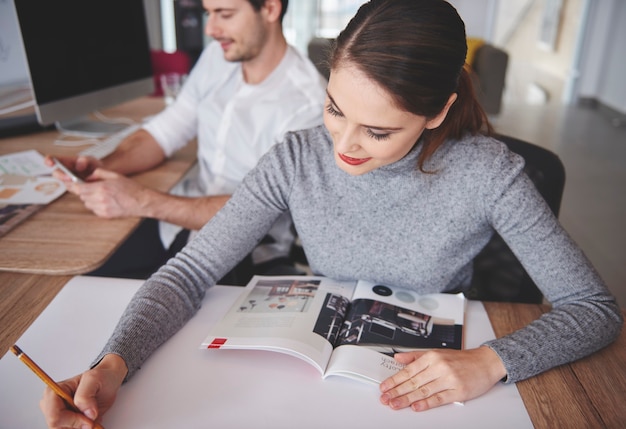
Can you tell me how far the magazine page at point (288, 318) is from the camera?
83cm

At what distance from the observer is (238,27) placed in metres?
1.56

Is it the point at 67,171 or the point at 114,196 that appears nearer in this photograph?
the point at 114,196

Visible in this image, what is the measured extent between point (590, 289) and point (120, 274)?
124 cm

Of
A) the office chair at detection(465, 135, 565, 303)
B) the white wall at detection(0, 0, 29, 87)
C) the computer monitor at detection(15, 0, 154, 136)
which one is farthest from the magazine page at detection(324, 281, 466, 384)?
the white wall at detection(0, 0, 29, 87)

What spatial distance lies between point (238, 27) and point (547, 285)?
1109 millimetres

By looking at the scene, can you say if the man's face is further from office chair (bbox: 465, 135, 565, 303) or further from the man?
office chair (bbox: 465, 135, 565, 303)

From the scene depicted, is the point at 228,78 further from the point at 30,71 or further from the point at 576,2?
the point at 576,2

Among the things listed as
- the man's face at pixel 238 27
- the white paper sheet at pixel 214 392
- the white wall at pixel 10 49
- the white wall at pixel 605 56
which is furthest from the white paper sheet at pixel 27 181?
the white wall at pixel 605 56

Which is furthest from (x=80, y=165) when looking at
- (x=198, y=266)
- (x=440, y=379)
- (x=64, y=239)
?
(x=440, y=379)

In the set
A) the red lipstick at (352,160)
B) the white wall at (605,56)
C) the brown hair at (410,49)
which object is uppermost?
the brown hair at (410,49)

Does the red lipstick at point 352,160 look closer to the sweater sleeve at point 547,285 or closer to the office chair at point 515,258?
the sweater sleeve at point 547,285

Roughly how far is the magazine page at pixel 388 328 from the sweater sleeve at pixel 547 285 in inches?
4.1

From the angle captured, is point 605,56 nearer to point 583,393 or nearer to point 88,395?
point 583,393

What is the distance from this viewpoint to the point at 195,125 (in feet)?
5.77
